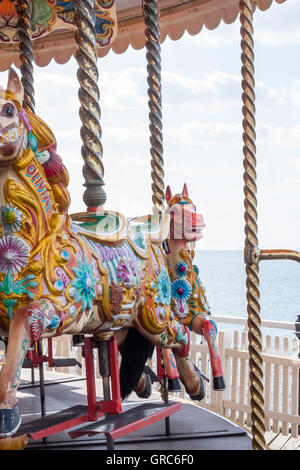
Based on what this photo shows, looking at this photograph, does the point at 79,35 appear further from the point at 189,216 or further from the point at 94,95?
the point at 189,216

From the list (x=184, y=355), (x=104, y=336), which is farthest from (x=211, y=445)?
(x=104, y=336)

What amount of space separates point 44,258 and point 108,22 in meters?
2.20

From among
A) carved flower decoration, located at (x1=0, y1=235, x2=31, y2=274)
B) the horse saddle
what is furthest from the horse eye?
the horse saddle

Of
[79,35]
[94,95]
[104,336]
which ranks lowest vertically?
[104,336]

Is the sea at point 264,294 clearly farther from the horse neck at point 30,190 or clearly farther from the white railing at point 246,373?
the horse neck at point 30,190

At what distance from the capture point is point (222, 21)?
4375 mm

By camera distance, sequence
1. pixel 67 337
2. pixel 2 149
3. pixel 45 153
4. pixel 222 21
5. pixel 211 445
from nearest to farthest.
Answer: pixel 2 149 → pixel 45 153 → pixel 211 445 → pixel 222 21 → pixel 67 337

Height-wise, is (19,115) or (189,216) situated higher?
(19,115)

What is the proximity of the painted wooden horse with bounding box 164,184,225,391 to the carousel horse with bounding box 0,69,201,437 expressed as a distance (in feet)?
2.02

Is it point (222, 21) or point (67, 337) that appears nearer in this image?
point (222, 21)

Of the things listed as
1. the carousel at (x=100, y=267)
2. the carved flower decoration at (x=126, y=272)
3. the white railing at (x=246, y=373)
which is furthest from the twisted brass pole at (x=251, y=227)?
the white railing at (x=246, y=373)

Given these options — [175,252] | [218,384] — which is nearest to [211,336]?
[218,384]
